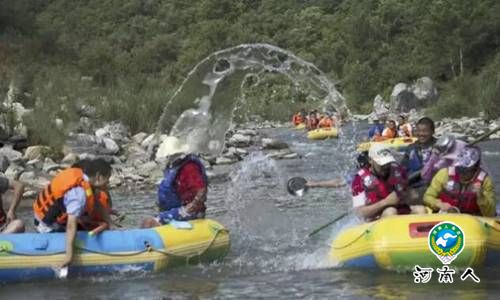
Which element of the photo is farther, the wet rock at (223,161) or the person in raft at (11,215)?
the wet rock at (223,161)

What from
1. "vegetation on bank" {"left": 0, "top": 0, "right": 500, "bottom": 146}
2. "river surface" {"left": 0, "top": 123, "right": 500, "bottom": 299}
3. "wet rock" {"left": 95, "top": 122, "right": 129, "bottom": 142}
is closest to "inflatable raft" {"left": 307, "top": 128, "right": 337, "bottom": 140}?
"vegetation on bank" {"left": 0, "top": 0, "right": 500, "bottom": 146}

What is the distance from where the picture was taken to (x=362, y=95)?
186 feet

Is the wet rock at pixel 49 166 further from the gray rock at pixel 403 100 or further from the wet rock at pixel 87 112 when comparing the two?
the gray rock at pixel 403 100

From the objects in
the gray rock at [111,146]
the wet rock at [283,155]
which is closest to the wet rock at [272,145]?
the wet rock at [283,155]

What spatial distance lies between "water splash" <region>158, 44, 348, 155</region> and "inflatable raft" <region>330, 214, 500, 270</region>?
3501 mm

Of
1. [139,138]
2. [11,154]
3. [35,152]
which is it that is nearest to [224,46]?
[139,138]

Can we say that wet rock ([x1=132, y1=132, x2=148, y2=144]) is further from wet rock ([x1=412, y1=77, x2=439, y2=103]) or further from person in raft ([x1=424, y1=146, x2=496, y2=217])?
wet rock ([x1=412, y1=77, x2=439, y2=103])

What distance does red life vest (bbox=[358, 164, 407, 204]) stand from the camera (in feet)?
24.1

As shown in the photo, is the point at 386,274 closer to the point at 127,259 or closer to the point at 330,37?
the point at 127,259

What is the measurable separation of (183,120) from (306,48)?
186 ft

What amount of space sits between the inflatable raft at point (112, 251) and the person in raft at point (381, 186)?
1448 millimetres

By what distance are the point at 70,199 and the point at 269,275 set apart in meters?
1.82

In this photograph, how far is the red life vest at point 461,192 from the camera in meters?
7.25

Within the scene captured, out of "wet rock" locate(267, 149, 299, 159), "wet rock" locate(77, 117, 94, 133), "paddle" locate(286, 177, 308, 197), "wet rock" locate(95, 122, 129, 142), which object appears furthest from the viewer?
"wet rock" locate(77, 117, 94, 133)
